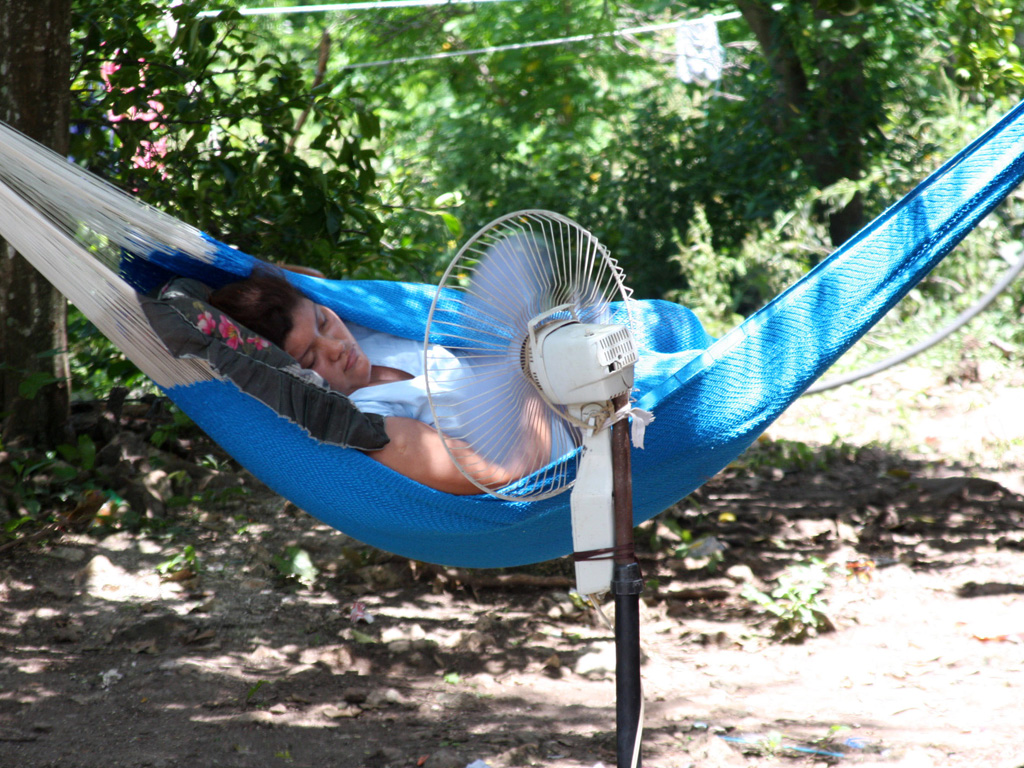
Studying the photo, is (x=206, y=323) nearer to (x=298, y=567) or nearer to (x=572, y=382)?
(x=572, y=382)

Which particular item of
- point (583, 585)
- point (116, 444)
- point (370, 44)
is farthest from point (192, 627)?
point (370, 44)

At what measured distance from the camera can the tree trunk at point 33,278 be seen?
102 inches

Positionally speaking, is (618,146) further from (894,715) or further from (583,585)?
(583,585)

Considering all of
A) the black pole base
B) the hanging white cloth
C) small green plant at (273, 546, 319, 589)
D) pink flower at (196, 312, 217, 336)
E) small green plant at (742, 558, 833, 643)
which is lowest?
the black pole base

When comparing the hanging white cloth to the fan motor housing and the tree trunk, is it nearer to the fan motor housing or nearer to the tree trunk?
the tree trunk

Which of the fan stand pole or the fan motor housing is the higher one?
the fan motor housing

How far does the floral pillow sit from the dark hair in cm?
13

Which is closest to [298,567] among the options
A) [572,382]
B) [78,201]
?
[78,201]

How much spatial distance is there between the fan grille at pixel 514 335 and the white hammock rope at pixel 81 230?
2.07 feet

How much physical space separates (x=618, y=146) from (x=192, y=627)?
5.04m

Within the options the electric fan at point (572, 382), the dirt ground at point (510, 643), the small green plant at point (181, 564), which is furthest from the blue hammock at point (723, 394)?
the small green plant at point (181, 564)

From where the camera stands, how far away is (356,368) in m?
2.10

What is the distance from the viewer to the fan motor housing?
1380 millimetres

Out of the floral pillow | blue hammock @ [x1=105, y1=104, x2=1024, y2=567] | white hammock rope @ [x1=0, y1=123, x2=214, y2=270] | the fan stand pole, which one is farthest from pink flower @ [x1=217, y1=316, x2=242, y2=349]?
the fan stand pole
